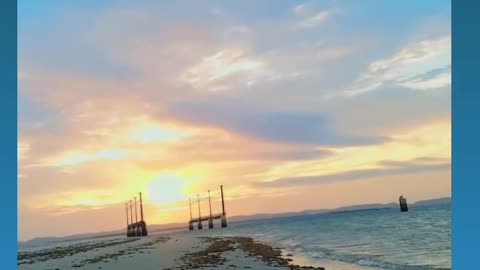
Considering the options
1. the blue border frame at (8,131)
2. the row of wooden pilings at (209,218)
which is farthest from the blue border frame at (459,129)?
the row of wooden pilings at (209,218)

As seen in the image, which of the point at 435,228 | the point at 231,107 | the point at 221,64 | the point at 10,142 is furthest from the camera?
the point at 435,228

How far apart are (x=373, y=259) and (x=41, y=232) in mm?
4441

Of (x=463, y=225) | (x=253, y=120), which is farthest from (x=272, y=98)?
(x=463, y=225)

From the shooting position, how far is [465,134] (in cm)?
220

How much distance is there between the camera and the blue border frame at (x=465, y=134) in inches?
85.7

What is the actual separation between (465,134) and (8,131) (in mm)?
1827

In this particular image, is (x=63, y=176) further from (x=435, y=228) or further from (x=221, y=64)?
(x=435, y=228)

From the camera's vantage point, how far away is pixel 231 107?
7.90 meters

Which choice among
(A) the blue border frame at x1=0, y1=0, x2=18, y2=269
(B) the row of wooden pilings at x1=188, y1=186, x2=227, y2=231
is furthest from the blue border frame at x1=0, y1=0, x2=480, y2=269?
(B) the row of wooden pilings at x1=188, y1=186, x2=227, y2=231

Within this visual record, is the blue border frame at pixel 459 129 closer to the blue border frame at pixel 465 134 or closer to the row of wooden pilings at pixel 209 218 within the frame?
the blue border frame at pixel 465 134

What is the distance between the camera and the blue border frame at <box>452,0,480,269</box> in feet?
7.14

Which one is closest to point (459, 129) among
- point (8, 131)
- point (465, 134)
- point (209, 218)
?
point (465, 134)

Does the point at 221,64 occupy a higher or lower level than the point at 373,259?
higher

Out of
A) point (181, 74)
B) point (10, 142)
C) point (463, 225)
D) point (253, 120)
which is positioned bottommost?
point (463, 225)
